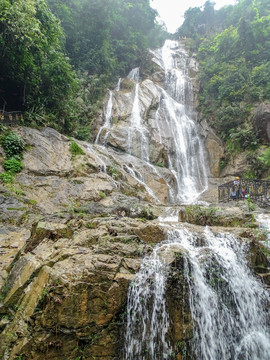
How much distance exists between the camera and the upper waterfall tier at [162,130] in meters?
16.9

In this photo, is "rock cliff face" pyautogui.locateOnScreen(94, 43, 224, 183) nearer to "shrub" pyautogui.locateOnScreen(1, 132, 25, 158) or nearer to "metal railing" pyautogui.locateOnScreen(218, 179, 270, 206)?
"metal railing" pyautogui.locateOnScreen(218, 179, 270, 206)

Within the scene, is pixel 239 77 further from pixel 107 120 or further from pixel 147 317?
pixel 147 317

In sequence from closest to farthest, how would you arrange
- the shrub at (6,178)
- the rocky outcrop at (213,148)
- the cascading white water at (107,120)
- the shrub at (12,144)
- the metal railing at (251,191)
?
the shrub at (6,178) < the shrub at (12,144) < the metal railing at (251,191) < the cascading white water at (107,120) < the rocky outcrop at (213,148)

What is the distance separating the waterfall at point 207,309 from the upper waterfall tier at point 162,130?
27.5 feet

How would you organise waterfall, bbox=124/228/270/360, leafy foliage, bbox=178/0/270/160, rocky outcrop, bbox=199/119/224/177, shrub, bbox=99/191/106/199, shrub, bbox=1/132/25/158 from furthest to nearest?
rocky outcrop, bbox=199/119/224/177 → leafy foliage, bbox=178/0/270/160 → shrub, bbox=1/132/25/158 → shrub, bbox=99/191/106/199 → waterfall, bbox=124/228/270/360

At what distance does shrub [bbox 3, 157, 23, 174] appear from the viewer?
8664mm

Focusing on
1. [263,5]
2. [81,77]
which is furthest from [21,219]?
[263,5]

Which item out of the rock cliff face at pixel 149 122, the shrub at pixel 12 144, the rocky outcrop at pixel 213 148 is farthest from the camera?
the rocky outcrop at pixel 213 148

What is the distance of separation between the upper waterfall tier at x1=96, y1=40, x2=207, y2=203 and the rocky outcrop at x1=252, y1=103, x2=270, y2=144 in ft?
15.8

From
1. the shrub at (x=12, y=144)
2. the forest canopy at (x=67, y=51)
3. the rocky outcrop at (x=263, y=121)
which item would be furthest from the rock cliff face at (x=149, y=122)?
the shrub at (x=12, y=144)

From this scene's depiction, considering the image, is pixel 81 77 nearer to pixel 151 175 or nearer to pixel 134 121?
pixel 134 121

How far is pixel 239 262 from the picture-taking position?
16.2 ft

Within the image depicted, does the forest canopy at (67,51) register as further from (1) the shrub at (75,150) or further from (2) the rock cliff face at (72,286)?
(2) the rock cliff face at (72,286)

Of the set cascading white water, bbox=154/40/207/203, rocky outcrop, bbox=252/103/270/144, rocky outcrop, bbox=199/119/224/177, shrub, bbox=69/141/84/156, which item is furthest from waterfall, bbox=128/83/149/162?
rocky outcrop, bbox=252/103/270/144
